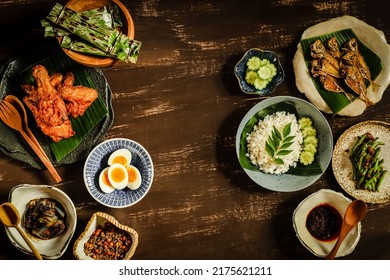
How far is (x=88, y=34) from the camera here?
127 inches

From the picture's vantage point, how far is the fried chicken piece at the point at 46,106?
11.0ft

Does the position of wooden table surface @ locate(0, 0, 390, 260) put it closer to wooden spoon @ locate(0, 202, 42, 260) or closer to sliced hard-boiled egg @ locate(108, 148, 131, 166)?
sliced hard-boiled egg @ locate(108, 148, 131, 166)

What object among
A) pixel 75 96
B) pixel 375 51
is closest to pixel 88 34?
pixel 75 96

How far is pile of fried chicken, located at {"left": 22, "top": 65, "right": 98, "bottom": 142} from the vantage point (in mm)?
3348

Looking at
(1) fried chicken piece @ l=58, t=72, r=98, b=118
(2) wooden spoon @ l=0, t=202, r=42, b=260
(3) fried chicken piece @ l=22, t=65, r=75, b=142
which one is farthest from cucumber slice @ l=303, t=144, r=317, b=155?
(2) wooden spoon @ l=0, t=202, r=42, b=260

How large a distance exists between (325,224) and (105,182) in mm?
1684

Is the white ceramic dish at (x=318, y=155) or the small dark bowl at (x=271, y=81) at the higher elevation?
the small dark bowl at (x=271, y=81)

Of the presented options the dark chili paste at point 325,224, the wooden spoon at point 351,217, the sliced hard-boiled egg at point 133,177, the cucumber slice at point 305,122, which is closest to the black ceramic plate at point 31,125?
the sliced hard-boiled egg at point 133,177

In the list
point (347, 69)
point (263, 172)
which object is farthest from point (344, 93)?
point (263, 172)

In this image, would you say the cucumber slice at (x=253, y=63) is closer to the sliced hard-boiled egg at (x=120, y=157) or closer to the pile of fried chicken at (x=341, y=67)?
the pile of fried chicken at (x=341, y=67)

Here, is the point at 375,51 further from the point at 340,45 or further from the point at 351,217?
the point at 351,217

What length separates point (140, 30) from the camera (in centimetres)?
360

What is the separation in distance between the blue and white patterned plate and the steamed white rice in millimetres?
787

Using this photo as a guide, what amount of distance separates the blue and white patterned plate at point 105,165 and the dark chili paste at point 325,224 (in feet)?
4.13
